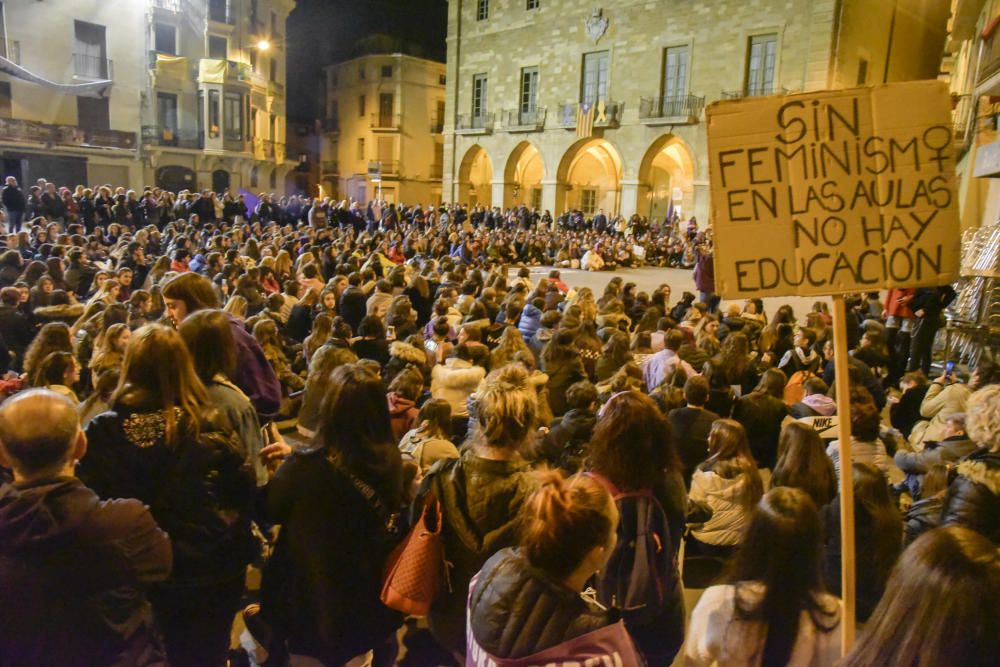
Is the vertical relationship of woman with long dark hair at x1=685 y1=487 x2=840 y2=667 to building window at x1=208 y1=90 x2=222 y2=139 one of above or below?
below

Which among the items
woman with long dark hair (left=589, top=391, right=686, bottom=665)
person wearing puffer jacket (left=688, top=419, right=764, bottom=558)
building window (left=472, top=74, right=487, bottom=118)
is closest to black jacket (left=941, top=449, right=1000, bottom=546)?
person wearing puffer jacket (left=688, top=419, right=764, bottom=558)

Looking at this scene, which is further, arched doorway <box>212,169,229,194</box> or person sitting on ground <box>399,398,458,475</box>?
arched doorway <box>212,169,229,194</box>

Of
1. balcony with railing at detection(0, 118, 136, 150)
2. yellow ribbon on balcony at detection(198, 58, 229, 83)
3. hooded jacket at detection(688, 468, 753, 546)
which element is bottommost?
hooded jacket at detection(688, 468, 753, 546)

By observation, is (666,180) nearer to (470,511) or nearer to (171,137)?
(171,137)

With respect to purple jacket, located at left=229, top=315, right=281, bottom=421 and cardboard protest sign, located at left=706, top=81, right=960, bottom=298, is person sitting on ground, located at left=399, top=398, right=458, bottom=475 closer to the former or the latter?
purple jacket, located at left=229, top=315, right=281, bottom=421

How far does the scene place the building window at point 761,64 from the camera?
87.9ft

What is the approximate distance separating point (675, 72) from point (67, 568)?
103 ft

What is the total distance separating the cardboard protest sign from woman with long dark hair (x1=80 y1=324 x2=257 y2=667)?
191cm

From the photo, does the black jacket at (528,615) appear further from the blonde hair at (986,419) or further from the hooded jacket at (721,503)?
the blonde hair at (986,419)

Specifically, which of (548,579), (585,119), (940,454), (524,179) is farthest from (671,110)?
(548,579)

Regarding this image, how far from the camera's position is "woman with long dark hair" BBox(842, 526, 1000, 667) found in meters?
1.34

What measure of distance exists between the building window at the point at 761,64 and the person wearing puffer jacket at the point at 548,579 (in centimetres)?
2844

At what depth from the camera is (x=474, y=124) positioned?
120 ft

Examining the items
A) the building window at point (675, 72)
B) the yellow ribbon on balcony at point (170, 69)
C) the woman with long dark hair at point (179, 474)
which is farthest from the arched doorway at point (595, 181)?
the woman with long dark hair at point (179, 474)
